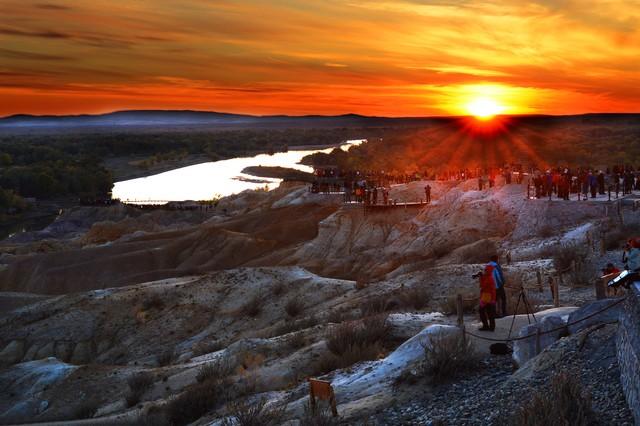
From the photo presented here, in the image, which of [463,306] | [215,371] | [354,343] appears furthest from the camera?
[463,306]

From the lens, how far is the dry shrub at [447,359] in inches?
483

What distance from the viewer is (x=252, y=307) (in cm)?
2909

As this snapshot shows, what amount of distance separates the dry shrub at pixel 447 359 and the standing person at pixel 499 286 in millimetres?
2700

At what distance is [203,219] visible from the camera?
74.2 meters

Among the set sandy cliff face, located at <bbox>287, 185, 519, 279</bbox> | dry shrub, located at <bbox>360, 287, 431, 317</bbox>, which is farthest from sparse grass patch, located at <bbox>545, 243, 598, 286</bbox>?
sandy cliff face, located at <bbox>287, 185, 519, 279</bbox>

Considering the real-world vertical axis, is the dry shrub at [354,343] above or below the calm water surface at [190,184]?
above

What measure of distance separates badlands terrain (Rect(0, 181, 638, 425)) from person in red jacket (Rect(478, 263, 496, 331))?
2.28ft

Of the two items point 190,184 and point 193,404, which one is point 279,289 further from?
point 190,184

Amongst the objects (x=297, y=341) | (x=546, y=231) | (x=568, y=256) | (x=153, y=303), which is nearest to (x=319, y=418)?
(x=297, y=341)

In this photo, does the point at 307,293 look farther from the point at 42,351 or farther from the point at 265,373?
the point at 265,373

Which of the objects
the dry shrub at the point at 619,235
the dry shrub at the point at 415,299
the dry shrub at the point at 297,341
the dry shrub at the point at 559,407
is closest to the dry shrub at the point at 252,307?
the dry shrub at the point at 415,299

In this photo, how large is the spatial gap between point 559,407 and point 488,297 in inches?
242

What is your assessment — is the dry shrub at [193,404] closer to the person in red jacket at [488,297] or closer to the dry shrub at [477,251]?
the person in red jacket at [488,297]

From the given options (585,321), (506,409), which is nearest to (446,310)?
→ (585,321)
